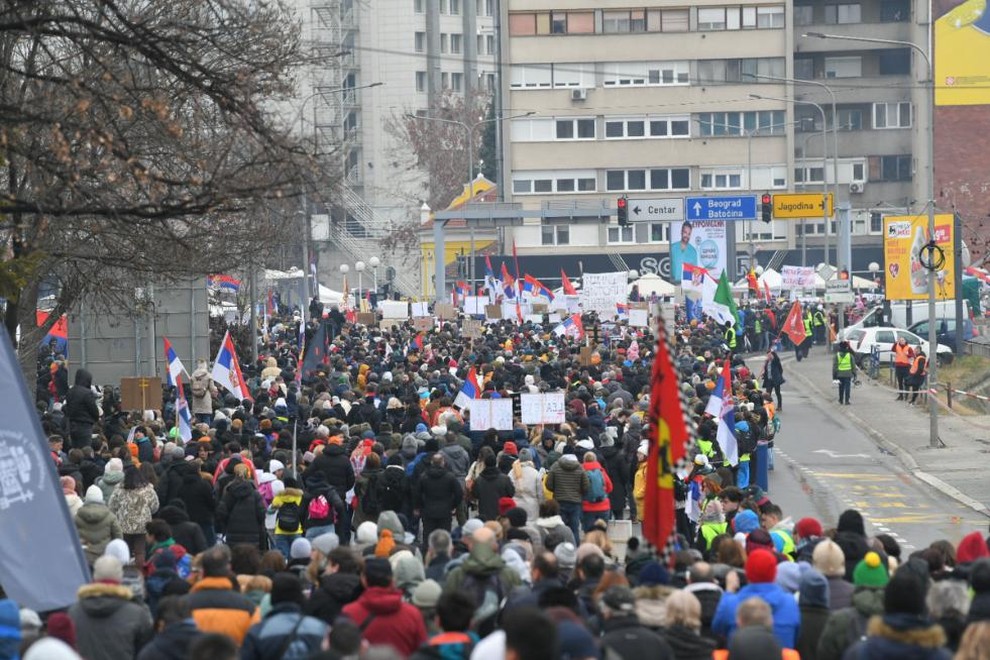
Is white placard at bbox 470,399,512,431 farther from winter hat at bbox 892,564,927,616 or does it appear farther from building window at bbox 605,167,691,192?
building window at bbox 605,167,691,192

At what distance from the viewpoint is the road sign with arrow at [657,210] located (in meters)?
61.3

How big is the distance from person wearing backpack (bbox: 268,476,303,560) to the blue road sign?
1782 inches

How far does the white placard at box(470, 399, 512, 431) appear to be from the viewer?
2130cm

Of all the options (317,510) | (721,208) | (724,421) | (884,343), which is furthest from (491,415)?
(721,208)

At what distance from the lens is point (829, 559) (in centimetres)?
1102

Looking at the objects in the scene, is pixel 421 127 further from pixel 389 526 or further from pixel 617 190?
pixel 389 526

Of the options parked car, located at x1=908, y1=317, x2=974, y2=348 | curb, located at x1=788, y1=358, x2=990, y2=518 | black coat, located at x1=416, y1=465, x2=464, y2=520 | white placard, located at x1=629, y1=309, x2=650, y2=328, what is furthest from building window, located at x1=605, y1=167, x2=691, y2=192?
black coat, located at x1=416, y1=465, x2=464, y2=520

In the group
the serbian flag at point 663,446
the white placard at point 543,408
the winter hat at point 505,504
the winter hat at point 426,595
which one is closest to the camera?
the serbian flag at point 663,446

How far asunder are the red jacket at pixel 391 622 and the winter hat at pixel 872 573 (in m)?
2.77

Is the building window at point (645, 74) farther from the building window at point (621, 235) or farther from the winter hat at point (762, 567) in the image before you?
the winter hat at point (762, 567)

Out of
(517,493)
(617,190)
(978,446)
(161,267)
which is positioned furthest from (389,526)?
(617,190)

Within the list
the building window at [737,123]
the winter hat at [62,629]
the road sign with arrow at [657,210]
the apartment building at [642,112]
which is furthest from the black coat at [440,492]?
the building window at [737,123]

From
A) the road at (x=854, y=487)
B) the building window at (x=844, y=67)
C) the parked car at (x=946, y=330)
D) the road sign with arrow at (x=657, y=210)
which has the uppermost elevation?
the building window at (x=844, y=67)

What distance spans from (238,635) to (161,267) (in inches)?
489
